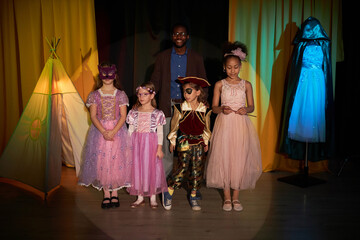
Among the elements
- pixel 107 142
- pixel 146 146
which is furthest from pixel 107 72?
pixel 146 146

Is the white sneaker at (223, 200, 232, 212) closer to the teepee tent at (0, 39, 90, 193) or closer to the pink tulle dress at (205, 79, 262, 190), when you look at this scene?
the pink tulle dress at (205, 79, 262, 190)

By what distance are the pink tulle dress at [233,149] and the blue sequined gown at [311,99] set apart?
3.04 feet

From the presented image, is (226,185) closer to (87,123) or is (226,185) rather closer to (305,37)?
(87,123)

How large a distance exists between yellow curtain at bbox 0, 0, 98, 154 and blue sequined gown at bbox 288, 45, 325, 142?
259 cm

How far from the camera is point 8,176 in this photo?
3.43m

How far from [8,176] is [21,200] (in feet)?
1.26

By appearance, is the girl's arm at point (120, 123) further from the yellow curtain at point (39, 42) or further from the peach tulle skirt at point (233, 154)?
the yellow curtain at point (39, 42)

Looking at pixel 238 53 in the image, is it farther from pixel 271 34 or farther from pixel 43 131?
pixel 43 131

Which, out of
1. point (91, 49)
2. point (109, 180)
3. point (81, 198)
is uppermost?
point (91, 49)

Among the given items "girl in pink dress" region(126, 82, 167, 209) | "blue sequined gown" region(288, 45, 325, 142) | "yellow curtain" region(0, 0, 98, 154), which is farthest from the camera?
"yellow curtain" region(0, 0, 98, 154)

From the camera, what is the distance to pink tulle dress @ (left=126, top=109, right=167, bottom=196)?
298 centimetres

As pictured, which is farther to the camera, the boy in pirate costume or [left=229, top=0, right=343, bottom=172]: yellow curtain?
[left=229, top=0, right=343, bottom=172]: yellow curtain

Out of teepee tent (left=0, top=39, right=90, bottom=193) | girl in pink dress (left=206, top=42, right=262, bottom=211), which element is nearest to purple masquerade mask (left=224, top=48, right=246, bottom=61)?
girl in pink dress (left=206, top=42, right=262, bottom=211)

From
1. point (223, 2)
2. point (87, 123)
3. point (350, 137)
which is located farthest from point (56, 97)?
point (350, 137)
